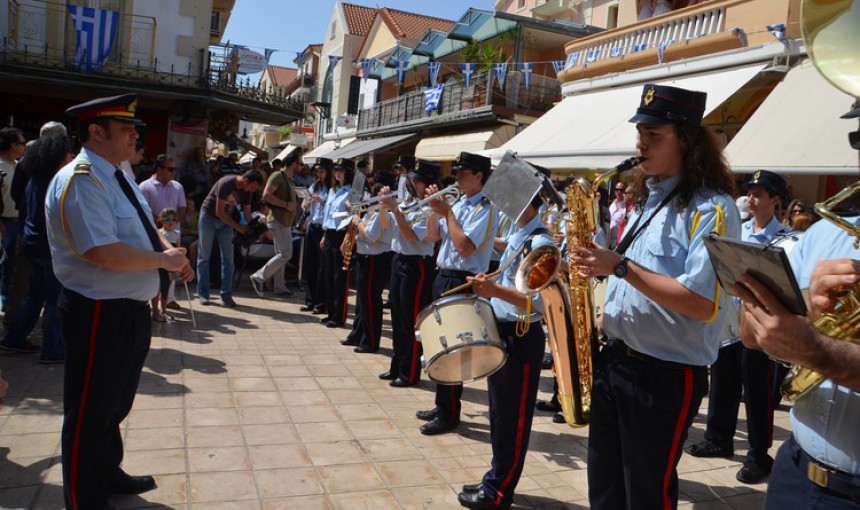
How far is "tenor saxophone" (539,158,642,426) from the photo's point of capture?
9.56ft

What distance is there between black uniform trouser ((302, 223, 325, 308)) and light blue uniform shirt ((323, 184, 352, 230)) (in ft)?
3.14

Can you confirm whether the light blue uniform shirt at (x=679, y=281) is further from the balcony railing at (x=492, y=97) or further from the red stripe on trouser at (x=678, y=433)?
the balcony railing at (x=492, y=97)

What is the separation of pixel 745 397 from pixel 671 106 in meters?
2.98

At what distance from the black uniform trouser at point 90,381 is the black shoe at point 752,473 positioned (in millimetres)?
4034

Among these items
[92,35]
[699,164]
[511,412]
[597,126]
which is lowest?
[511,412]

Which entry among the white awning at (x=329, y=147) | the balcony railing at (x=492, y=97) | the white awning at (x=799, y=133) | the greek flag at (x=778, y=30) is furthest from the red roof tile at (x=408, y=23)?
the white awning at (x=799, y=133)

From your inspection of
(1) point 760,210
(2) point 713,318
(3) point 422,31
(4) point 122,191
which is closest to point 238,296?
(4) point 122,191

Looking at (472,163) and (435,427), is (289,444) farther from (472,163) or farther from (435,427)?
(472,163)

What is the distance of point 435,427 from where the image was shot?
4926mm

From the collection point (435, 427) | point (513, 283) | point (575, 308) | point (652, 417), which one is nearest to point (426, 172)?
point (435, 427)

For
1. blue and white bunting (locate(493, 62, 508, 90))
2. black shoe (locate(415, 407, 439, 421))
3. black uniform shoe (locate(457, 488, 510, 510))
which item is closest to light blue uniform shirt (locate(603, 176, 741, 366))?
black uniform shoe (locate(457, 488, 510, 510))

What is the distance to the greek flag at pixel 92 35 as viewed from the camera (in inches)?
590

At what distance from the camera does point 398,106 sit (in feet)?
94.7

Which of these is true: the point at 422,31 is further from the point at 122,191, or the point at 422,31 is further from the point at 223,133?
the point at 122,191
